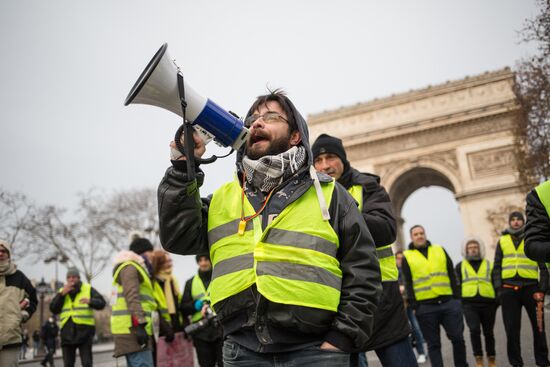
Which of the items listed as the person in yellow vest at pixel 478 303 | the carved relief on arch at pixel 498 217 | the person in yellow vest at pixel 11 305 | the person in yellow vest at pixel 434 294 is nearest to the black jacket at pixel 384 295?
the person in yellow vest at pixel 434 294

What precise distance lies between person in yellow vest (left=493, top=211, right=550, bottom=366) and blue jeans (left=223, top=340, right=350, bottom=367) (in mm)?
5182

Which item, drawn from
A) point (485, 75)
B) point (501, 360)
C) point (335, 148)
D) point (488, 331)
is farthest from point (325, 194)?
point (485, 75)

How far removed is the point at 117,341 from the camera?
18.0 ft

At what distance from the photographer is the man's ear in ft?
8.56

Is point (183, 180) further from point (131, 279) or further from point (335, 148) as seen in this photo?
point (131, 279)

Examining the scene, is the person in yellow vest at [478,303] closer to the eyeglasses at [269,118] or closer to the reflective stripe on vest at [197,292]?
the reflective stripe on vest at [197,292]

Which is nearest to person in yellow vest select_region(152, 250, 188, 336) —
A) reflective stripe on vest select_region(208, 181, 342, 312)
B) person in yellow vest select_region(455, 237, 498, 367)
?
person in yellow vest select_region(455, 237, 498, 367)

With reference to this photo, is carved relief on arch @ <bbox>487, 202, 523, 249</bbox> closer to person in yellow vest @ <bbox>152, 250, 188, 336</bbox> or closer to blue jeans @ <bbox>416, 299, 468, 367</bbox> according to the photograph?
blue jeans @ <bbox>416, 299, 468, 367</bbox>

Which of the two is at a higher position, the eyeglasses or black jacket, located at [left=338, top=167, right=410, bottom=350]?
the eyeglasses

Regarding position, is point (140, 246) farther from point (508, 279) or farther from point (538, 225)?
point (508, 279)

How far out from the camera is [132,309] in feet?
18.1

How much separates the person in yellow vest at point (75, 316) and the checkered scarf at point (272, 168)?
229 inches

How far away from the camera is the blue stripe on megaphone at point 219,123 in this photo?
2.39 m

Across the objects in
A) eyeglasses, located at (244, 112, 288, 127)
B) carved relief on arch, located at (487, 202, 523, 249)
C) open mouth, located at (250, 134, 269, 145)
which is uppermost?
carved relief on arch, located at (487, 202, 523, 249)
